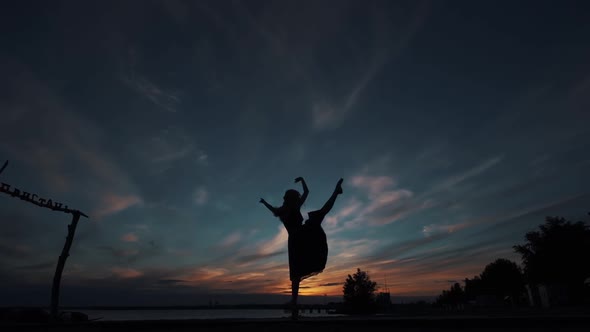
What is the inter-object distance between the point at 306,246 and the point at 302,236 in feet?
0.88

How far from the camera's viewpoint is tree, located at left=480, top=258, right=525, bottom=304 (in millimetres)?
60750

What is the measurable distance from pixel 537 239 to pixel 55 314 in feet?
140

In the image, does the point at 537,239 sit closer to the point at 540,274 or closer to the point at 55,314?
the point at 540,274

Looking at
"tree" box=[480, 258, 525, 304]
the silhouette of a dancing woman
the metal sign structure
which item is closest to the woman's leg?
the silhouette of a dancing woman

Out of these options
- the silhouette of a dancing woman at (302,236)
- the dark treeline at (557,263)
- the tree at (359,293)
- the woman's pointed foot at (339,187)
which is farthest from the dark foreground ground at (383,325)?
the tree at (359,293)

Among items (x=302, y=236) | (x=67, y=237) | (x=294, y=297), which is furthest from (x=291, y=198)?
(x=67, y=237)

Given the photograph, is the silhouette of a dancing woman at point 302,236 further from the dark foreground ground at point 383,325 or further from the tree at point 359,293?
the tree at point 359,293

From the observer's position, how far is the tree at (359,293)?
251ft

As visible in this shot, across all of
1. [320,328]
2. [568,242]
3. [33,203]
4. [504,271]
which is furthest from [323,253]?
[504,271]

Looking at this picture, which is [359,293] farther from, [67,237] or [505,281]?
[67,237]

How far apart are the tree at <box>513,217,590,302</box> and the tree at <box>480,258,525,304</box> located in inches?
1141

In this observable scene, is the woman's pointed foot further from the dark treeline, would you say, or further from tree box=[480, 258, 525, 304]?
tree box=[480, 258, 525, 304]

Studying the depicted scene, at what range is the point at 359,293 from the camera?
7900 centimetres

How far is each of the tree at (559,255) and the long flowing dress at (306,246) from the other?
32058 mm
